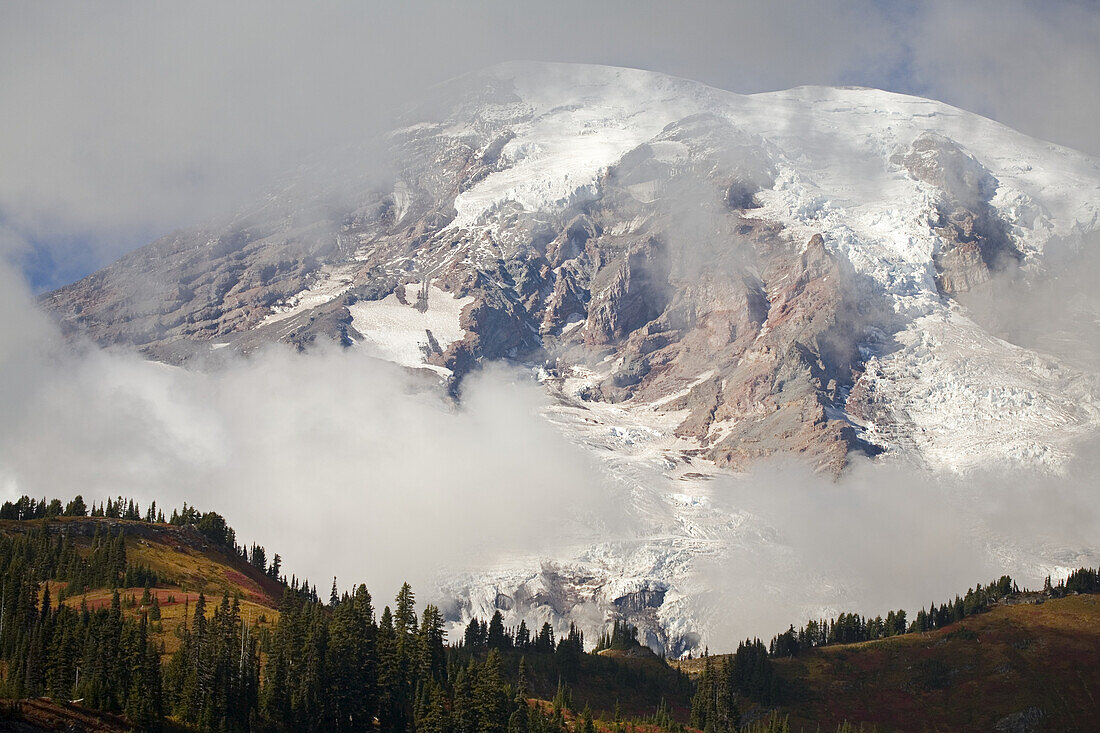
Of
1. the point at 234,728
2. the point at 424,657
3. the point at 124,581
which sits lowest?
the point at 234,728

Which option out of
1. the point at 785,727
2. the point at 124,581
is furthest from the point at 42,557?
the point at 785,727

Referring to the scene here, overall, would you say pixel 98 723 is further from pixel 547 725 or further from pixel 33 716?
pixel 547 725

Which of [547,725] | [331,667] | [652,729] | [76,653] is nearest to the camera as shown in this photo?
[76,653]

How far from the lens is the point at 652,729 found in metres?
196

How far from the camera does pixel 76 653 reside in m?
142

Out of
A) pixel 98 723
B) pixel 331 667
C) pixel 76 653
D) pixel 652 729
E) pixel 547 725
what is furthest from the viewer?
pixel 652 729

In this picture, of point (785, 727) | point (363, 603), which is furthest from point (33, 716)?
point (785, 727)

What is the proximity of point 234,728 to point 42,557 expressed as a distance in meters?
73.7

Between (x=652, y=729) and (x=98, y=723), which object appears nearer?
(x=98, y=723)

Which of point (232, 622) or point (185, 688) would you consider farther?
point (232, 622)

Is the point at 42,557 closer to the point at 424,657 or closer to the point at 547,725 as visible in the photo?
the point at 424,657

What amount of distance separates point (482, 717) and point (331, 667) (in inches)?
854

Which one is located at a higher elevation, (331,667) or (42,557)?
(42,557)

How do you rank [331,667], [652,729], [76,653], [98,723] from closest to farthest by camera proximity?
[98,723] → [76,653] → [331,667] → [652,729]
